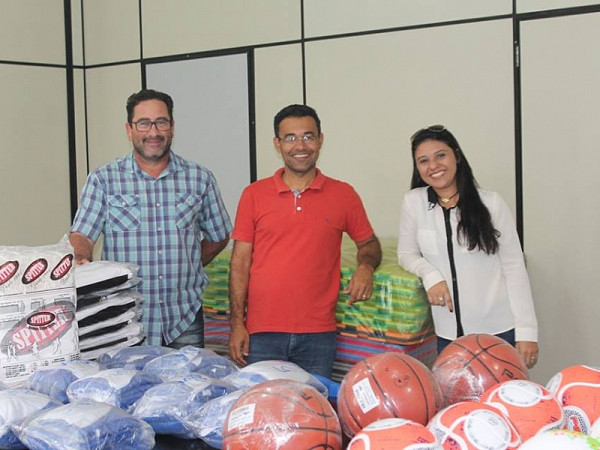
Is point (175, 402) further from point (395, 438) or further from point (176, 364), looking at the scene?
point (395, 438)

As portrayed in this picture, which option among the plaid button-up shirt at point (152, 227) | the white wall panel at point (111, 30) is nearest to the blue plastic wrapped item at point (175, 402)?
the plaid button-up shirt at point (152, 227)

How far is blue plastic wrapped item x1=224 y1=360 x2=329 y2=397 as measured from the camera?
2238 millimetres

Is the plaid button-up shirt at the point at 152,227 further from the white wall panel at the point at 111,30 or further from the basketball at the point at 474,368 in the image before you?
the white wall panel at the point at 111,30

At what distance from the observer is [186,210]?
3.48m

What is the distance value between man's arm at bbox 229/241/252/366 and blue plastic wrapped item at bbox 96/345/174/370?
71cm

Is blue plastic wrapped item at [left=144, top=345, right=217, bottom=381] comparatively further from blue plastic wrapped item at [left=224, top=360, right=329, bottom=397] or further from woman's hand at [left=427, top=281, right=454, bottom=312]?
woman's hand at [left=427, top=281, right=454, bottom=312]

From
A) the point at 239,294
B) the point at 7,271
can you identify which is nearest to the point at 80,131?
the point at 239,294

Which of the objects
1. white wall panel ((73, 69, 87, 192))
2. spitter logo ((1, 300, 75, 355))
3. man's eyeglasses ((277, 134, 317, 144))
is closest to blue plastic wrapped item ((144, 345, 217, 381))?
spitter logo ((1, 300, 75, 355))

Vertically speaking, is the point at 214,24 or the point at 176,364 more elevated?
the point at 214,24

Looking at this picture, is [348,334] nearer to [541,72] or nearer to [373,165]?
[373,165]

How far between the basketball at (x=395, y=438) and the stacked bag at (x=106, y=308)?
1.41 meters

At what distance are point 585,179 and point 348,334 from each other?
1567mm

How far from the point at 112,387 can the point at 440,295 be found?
58.0 inches

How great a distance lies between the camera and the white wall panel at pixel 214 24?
5.14 m
